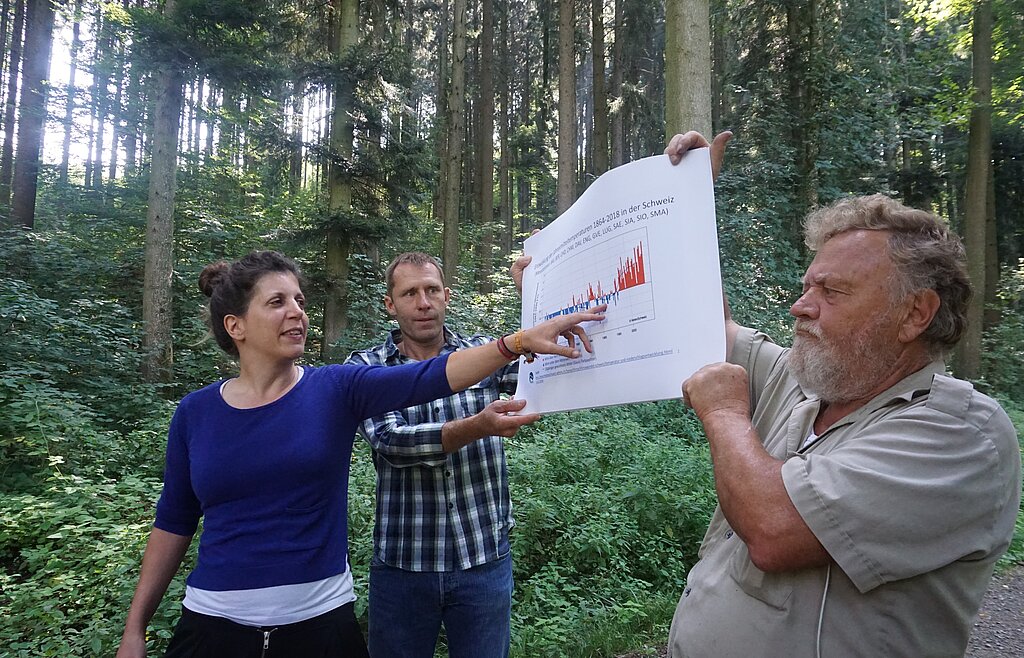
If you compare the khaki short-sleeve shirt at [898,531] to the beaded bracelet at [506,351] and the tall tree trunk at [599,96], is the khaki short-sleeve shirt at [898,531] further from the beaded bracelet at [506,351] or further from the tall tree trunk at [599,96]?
the tall tree trunk at [599,96]

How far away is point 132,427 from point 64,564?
16.3ft

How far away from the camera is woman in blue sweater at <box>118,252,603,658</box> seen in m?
1.91

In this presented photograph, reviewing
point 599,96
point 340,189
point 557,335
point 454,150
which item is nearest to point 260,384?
point 557,335

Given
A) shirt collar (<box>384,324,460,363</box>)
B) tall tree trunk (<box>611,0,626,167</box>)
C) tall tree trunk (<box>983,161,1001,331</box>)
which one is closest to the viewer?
shirt collar (<box>384,324,460,363</box>)

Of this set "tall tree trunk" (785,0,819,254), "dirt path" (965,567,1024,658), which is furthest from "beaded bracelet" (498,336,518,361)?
"tall tree trunk" (785,0,819,254)

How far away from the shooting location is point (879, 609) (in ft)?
4.42

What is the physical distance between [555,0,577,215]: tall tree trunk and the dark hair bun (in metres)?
11.7

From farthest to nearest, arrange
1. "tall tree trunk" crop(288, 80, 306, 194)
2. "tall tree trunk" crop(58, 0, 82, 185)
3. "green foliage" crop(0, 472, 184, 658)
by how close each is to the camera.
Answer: "tall tree trunk" crop(58, 0, 82, 185) < "tall tree trunk" crop(288, 80, 306, 194) < "green foliage" crop(0, 472, 184, 658)

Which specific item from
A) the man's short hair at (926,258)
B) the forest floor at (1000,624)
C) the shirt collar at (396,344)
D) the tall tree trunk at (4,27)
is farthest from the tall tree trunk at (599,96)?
the tall tree trunk at (4,27)

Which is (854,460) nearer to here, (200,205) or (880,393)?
(880,393)

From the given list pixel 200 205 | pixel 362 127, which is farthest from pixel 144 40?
pixel 200 205

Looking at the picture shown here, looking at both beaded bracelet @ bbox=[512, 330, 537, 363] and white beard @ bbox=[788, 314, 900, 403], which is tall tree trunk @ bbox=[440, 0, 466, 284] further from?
white beard @ bbox=[788, 314, 900, 403]

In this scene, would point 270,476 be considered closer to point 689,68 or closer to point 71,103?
point 689,68

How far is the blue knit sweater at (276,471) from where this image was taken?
6.32ft
